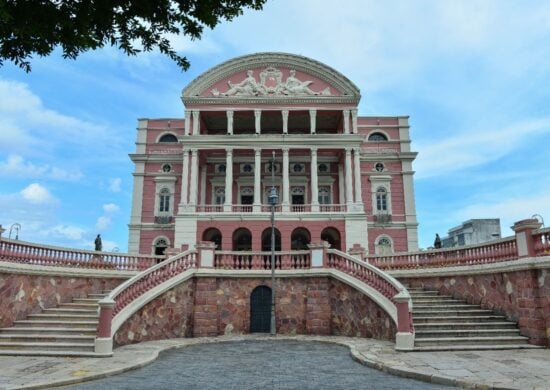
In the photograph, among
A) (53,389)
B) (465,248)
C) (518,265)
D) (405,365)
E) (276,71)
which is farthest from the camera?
(276,71)

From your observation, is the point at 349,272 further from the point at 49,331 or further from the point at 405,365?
the point at 49,331

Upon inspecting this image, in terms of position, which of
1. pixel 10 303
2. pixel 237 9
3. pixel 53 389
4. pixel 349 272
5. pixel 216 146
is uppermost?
pixel 216 146

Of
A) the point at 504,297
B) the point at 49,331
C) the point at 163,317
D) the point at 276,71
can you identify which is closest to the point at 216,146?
the point at 276,71

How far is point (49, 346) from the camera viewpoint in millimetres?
11141

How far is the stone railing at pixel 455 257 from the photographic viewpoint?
12.4m

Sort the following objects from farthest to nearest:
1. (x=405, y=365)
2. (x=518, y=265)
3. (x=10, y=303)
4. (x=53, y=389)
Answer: (x=10, y=303) → (x=518, y=265) → (x=405, y=365) → (x=53, y=389)

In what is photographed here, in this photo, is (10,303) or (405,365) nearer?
(405,365)

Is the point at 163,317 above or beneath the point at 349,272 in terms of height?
beneath

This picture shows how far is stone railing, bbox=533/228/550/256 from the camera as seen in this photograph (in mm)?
10984

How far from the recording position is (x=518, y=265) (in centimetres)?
1151

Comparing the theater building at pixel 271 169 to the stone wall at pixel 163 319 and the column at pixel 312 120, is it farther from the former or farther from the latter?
the stone wall at pixel 163 319

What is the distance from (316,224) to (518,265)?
1777 centimetres

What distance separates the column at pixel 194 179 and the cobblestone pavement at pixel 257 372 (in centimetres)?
1848

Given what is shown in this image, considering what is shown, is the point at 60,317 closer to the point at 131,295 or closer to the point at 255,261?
the point at 131,295
